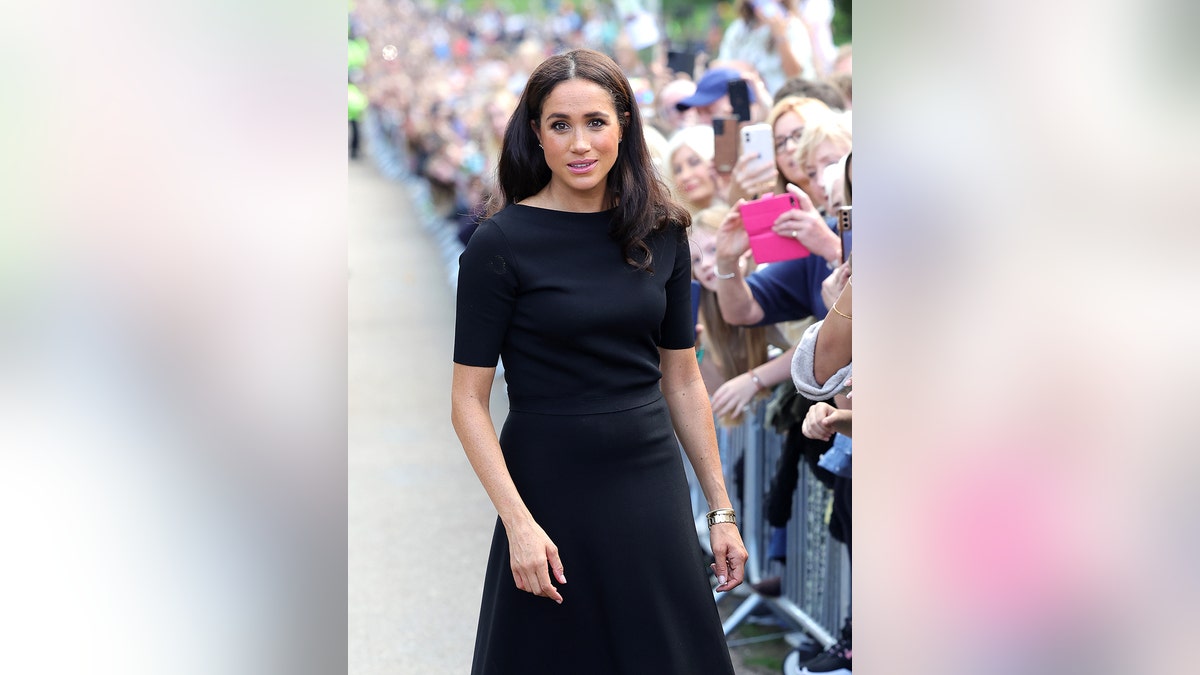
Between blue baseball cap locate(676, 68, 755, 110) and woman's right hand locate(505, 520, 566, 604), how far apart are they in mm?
3592

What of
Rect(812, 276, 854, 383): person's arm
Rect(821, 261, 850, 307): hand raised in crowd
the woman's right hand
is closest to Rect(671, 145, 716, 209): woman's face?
Rect(821, 261, 850, 307): hand raised in crowd

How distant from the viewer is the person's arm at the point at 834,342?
9.46 ft

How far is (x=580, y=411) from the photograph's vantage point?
2.47m

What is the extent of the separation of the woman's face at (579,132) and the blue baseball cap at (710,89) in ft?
10.7

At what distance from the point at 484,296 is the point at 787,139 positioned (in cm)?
232

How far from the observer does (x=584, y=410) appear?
2.48 m

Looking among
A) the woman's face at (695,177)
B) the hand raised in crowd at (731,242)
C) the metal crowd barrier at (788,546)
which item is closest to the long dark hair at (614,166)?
the hand raised in crowd at (731,242)

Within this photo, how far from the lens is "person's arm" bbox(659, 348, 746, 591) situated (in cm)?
266

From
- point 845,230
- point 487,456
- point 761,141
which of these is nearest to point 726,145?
point 761,141

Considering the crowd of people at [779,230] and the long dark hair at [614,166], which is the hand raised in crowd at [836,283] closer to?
the crowd of people at [779,230]
